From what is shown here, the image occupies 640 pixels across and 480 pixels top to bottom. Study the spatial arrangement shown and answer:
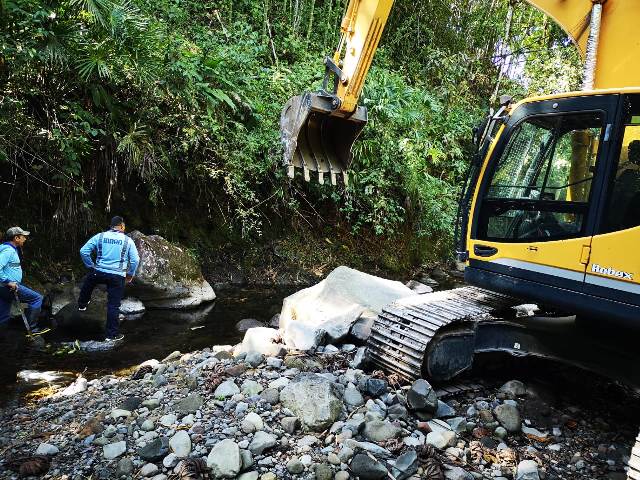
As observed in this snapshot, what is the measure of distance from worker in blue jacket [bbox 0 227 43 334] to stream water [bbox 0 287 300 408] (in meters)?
0.20

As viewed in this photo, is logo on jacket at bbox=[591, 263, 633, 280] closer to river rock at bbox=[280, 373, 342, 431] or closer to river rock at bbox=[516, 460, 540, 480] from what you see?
river rock at bbox=[516, 460, 540, 480]

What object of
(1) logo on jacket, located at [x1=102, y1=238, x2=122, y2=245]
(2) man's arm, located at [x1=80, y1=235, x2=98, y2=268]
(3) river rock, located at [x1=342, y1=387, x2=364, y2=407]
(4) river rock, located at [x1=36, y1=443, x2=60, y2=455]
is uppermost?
(1) logo on jacket, located at [x1=102, y1=238, x2=122, y2=245]

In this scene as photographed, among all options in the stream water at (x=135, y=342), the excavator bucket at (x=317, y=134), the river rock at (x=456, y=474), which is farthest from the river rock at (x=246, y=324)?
the river rock at (x=456, y=474)

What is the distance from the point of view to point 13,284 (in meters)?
5.81

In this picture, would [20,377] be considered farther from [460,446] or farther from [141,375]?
[460,446]

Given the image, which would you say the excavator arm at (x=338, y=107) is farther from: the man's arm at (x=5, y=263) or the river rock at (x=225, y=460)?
the man's arm at (x=5, y=263)

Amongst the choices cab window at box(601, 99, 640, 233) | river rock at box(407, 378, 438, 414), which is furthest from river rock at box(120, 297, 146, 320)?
cab window at box(601, 99, 640, 233)

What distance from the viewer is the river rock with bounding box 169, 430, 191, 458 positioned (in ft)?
9.82

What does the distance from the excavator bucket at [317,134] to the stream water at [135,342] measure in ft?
8.49

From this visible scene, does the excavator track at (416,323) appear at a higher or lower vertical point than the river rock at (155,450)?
higher

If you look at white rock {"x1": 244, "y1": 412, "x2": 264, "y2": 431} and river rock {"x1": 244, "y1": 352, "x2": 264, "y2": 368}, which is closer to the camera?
white rock {"x1": 244, "y1": 412, "x2": 264, "y2": 431}

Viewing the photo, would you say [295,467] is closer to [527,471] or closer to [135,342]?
[527,471]

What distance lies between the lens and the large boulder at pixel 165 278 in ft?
23.0

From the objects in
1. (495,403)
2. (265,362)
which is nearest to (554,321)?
(495,403)
